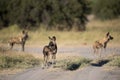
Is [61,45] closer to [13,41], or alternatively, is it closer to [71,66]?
[13,41]

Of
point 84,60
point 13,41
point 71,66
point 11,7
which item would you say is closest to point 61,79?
point 71,66

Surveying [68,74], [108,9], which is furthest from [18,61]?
[108,9]

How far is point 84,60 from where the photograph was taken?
17859 millimetres

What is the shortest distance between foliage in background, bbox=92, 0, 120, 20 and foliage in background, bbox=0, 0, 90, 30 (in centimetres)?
1410

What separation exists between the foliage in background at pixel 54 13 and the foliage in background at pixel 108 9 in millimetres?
14104

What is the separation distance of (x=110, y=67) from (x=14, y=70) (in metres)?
3.80

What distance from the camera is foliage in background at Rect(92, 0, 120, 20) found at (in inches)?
2188

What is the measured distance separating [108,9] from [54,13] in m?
18.5

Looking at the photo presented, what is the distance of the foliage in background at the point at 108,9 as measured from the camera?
55562 mm

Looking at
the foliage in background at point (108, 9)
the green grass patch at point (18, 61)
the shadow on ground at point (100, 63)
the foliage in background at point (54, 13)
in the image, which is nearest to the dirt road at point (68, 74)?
the green grass patch at point (18, 61)

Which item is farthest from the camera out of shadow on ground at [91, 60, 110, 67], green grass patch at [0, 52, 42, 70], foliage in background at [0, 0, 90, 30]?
foliage in background at [0, 0, 90, 30]

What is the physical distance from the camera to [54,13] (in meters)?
40.8

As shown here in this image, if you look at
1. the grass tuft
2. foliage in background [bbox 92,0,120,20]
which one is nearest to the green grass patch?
the grass tuft

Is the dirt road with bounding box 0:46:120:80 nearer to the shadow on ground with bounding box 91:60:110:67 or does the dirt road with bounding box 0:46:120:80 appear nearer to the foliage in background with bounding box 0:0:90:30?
the shadow on ground with bounding box 91:60:110:67
